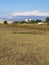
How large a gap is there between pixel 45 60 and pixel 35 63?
32.6 inches

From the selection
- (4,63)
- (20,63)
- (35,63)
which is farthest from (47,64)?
(4,63)

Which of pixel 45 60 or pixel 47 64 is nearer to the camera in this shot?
pixel 47 64

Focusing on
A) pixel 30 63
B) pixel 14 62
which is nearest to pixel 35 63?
pixel 30 63

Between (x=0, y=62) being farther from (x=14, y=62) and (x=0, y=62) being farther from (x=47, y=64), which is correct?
(x=47, y=64)

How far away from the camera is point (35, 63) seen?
10.1 metres

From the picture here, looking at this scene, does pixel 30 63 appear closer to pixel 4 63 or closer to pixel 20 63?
pixel 20 63

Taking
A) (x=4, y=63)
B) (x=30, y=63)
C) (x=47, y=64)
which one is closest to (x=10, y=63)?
(x=4, y=63)

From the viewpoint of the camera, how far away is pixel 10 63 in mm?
10078

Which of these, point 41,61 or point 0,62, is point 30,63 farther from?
point 0,62

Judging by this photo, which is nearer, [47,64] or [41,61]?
[47,64]

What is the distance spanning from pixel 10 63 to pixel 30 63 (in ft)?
2.97

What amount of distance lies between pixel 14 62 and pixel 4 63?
1.92ft

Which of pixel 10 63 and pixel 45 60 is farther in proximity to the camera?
pixel 45 60

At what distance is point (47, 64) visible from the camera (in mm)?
9828
